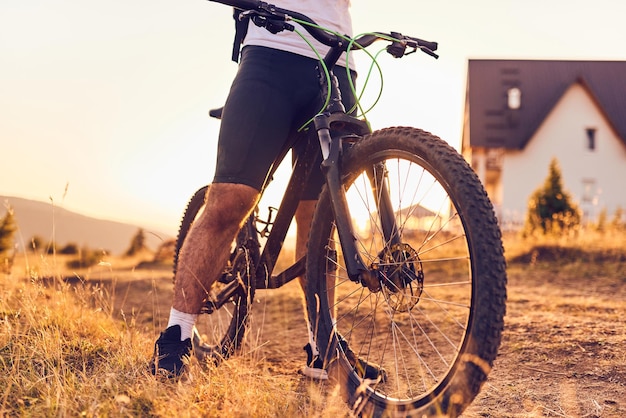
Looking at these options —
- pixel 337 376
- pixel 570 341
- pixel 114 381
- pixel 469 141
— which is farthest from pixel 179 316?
pixel 469 141

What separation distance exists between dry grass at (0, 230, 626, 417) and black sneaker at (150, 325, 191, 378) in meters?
0.06

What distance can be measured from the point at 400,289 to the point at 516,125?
25481 mm

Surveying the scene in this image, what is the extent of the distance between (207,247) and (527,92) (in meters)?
25.8

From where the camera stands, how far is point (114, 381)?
2453 mm

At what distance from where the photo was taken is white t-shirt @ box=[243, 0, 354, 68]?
9.11 ft

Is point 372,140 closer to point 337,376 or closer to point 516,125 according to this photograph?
point 337,376

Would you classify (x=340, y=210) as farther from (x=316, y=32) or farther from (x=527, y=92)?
(x=527, y=92)

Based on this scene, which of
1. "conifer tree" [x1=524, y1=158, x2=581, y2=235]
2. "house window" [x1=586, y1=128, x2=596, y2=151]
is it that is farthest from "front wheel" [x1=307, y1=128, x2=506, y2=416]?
"house window" [x1=586, y1=128, x2=596, y2=151]

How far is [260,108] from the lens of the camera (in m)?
2.68

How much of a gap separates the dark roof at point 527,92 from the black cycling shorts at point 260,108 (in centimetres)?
2378

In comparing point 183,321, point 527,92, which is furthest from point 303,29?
point 527,92

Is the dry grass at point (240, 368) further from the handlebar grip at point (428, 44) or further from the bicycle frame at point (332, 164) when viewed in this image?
the handlebar grip at point (428, 44)

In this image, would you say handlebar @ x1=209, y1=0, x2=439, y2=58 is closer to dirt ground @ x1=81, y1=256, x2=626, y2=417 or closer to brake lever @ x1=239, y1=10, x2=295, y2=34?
brake lever @ x1=239, y1=10, x2=295, y2=34

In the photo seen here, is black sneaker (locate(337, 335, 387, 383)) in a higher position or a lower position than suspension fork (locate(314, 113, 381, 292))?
lower
